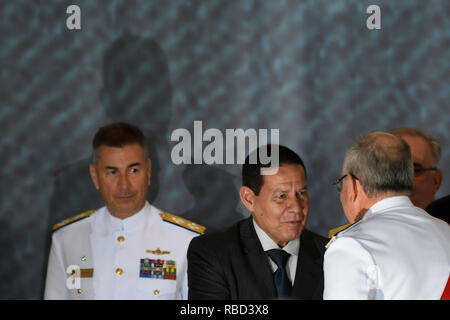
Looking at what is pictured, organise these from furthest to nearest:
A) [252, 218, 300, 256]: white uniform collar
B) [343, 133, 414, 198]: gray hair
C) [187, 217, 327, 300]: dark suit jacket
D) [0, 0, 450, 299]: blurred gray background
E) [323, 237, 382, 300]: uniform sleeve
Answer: [0, 0, 450, 299]: blurred gray background → [252, 218, 300, 256]: white uniform collar → [187, 217, 327, 300]: dark suit jacket → [343, 133, 414, 198]: gray hair → [323, 237, 382, 300]: uniform sleeve

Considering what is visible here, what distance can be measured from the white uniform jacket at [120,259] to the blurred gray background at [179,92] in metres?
0.24

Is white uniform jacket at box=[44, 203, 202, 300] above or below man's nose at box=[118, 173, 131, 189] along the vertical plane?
below

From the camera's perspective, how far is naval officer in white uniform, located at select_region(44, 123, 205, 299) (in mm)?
2211

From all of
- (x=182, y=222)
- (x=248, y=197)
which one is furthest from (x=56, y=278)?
(x=248, y=197)

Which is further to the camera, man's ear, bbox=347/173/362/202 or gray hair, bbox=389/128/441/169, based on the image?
gray hair, bbox=389/128/441/169

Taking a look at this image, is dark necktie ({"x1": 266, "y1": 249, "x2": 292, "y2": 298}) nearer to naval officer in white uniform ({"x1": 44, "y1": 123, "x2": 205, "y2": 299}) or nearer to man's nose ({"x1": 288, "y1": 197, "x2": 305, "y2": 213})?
man's nose ({"x1": 288, "y1": 197, "x2": 305, "y2": 213})

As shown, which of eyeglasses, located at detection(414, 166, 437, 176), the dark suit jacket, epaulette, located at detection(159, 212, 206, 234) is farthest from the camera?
epaulette, located at detection(159, 212, 206, 234)

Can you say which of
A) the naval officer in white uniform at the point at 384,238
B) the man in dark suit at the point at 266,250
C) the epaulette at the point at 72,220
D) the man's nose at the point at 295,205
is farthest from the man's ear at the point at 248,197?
the epaulette at the point at 72,220

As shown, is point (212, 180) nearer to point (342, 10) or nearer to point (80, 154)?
point (80, 154)

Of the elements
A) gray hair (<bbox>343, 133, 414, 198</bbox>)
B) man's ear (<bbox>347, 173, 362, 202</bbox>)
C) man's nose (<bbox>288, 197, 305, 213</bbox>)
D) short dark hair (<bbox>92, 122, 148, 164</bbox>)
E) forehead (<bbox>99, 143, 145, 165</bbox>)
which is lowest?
man's nose (<bbox>288, 197, 305, 213</bbox>)

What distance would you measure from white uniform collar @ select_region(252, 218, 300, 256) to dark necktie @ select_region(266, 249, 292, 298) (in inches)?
0.5

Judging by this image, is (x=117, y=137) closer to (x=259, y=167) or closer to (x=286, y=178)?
(x=259, y=167)

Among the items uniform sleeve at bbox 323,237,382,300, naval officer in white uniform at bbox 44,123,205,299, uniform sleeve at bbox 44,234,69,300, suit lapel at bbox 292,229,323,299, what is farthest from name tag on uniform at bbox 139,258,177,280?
uniform sleeve at bbox 323,237,382,300
